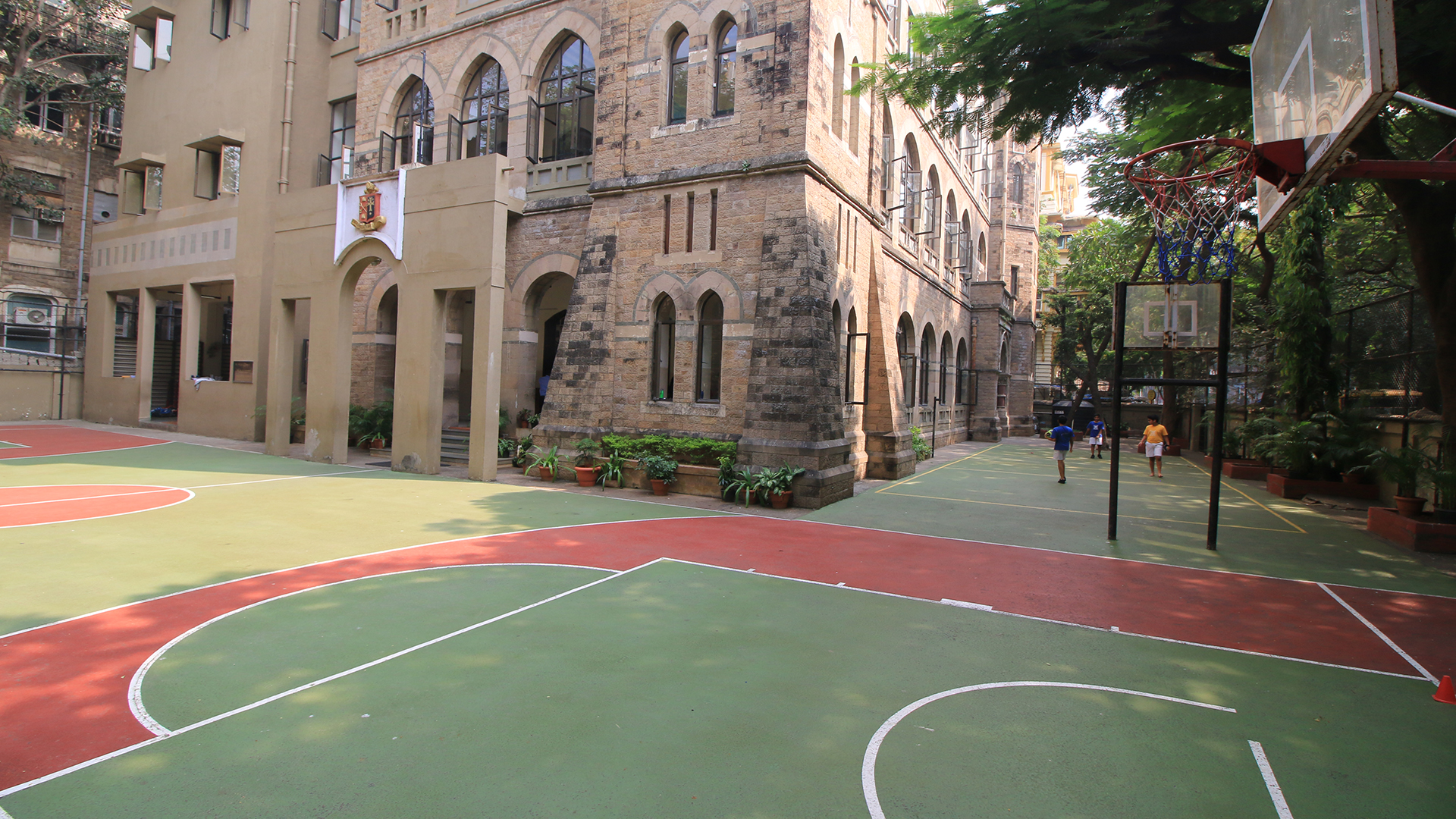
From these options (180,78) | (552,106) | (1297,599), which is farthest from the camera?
(180,78)

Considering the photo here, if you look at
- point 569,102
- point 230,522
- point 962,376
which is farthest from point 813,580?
point 962,376

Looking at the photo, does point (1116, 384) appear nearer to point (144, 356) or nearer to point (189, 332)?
point (189, 332)

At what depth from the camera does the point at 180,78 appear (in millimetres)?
23438

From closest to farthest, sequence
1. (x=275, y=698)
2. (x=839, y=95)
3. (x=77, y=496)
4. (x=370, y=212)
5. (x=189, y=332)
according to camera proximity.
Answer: (x=275, y=698) < (x=77, y=496) < (x=839, y=95) < (x=370, y=212) < (x=189, y=332)

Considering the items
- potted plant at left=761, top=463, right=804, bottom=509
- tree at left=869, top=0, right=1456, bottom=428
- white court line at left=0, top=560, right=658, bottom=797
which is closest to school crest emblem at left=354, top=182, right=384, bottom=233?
potted plant at left=761, top=463, right=804, bottom=509

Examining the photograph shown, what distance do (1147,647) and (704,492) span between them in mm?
8745

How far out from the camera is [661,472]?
13.9 m

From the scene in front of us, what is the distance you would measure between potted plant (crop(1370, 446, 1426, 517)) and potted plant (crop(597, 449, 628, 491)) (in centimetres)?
1311

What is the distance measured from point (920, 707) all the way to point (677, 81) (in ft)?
46.6

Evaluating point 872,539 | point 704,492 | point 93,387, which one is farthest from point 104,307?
point 872,539

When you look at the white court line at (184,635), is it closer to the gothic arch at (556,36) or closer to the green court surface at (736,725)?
the green court surface at (736,725)

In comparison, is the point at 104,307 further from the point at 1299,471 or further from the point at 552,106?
the point at 1299,471

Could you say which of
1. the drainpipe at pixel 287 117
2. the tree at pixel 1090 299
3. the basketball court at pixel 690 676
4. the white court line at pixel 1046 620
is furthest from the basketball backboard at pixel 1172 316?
the drainpipe at pixel 287 117

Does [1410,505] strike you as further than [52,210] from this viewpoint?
No
